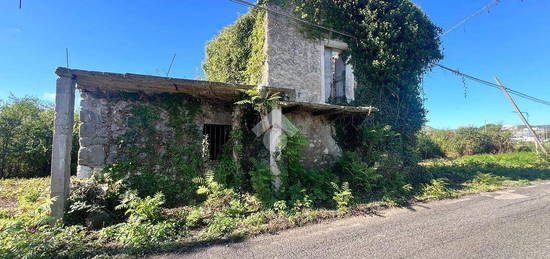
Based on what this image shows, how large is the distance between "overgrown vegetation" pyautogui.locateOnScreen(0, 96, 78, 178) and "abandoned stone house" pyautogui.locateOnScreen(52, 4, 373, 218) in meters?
7.73

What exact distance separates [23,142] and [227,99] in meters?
12.0

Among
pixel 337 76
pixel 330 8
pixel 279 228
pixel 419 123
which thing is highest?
pixel 330 8

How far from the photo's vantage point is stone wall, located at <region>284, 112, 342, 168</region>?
6797 mm

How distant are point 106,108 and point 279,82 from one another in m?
5.12

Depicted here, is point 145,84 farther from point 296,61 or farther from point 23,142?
point 23,142

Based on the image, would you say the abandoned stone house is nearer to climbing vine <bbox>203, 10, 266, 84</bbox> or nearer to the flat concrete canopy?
the flat concrete canopy

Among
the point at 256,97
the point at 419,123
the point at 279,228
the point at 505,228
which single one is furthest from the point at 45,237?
the point at 419,123

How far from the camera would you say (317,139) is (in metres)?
7.09

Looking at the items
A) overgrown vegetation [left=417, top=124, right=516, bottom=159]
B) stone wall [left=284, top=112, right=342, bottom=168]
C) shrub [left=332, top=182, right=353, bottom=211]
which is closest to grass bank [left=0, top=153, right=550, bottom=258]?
shrub [left=332, top=182, right=353, bottom=211]

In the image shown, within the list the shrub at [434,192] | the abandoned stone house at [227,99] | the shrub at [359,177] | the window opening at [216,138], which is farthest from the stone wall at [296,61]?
the shrub at [434,192]

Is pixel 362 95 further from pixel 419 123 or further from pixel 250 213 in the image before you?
pixel 250 213

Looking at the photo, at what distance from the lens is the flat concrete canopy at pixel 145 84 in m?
4.61

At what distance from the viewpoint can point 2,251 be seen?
2803 millimetres

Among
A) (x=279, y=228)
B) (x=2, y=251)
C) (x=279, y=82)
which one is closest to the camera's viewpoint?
(x=2, y=251)
